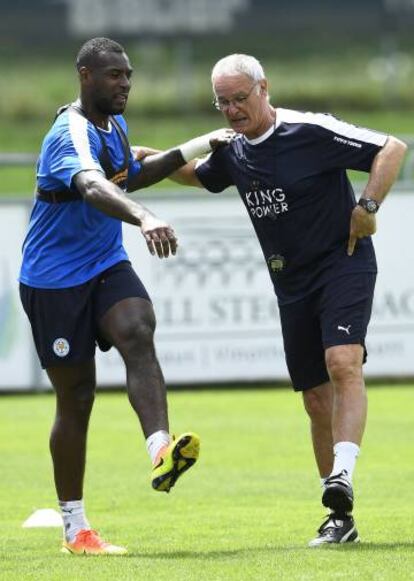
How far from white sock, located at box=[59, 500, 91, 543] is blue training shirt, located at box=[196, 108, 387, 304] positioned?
157 cm

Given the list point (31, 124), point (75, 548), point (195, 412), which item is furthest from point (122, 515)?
point (31, 124)

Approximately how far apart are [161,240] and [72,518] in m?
1.82

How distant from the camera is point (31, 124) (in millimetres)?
40562

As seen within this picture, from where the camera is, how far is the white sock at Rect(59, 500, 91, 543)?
8.57 metres

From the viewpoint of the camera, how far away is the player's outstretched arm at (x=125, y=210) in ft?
24.7

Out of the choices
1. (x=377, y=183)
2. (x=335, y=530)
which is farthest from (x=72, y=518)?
(x=377, y=183)

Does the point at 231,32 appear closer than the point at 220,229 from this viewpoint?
No

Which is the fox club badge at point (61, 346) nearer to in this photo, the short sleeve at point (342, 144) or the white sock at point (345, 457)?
the white sock at point (345, 457)

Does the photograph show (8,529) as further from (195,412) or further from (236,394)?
(236,394)

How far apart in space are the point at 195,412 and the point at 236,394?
1.77 m

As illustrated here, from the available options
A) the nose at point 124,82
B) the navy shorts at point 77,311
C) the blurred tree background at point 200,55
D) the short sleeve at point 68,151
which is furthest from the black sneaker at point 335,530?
the blurred tree background at point 200,55

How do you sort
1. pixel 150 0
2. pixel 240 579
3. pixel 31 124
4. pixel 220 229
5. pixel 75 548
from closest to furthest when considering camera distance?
pixel 240 579 → pixel 75 548 → pixel 220 229 → pixel 31 124 → pixel 150 0

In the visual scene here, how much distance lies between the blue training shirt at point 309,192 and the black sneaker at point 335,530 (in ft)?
3.83

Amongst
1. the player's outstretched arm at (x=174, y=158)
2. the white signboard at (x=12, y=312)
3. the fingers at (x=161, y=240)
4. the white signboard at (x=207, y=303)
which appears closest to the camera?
the fingers at (x=161, y=240)
